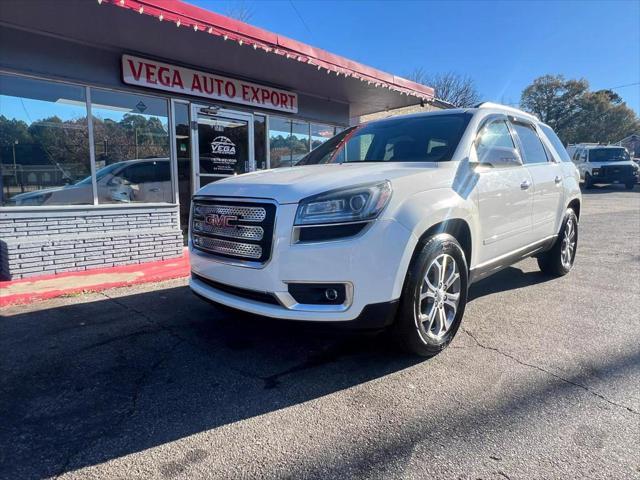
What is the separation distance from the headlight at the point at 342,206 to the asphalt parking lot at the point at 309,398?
707mm

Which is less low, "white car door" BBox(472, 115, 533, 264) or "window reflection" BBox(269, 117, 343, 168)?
"window reflection" BBox(269, 117, 343, 168)

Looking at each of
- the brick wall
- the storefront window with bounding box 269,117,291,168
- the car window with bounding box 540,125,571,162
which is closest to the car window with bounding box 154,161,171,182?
the brick wall

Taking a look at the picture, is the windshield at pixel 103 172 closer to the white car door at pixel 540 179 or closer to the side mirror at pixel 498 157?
the side mirror at pixel 498 157

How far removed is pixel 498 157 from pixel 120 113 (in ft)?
18.4

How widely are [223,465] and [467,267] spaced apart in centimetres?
235

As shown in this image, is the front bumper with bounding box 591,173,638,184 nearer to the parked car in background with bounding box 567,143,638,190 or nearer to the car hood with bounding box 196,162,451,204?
the parked car in background with bounding box 567,143,638,190

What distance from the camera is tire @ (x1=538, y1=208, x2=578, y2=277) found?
544 cm

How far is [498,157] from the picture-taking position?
12.6 feet

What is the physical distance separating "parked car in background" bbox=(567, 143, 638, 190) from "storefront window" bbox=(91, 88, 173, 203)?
2314cm

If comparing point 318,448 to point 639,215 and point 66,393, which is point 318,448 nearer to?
point 66,393

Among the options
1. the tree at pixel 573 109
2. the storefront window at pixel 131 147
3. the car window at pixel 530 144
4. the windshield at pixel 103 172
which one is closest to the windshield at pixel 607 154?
the car window at pixel 530 144

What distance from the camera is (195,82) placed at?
7.27 meters

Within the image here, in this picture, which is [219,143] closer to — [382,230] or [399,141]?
[399,141]

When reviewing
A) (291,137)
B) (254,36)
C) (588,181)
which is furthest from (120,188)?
(588,181)
